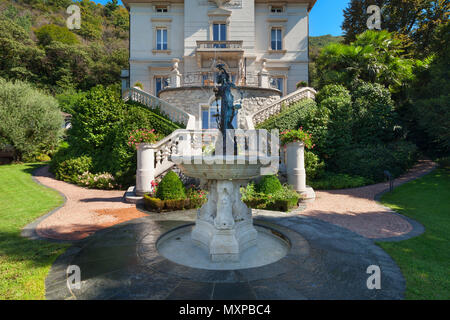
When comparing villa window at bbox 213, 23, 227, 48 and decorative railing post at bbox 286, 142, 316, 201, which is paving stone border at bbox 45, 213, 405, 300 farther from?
villa window at bbox 213, 23, 227, 48

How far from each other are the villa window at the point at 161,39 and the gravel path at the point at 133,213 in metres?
17.0

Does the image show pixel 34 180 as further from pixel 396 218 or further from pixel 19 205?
pixel 396 218

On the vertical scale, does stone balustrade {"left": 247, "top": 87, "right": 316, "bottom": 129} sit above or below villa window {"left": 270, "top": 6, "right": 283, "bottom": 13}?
below

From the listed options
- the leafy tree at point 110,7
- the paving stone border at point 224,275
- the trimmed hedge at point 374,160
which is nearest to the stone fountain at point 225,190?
the paving stone border at point 224,275

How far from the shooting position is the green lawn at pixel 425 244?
377cm

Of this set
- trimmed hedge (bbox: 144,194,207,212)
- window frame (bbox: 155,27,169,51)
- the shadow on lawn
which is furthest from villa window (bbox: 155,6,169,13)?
the shadow on lawn

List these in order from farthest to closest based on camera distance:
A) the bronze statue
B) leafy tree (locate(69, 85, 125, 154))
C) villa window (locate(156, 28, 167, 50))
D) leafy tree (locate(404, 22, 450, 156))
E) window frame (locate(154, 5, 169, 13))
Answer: villa window (locate(156, 28, 167, 50))
window frame (locate(154, 5, 169, 13))
leafy tree (locate(69, 85, 125, 154))
leafy tree (locate(404, 22, 450, 156))
the bronze statue

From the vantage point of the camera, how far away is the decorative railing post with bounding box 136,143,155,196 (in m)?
10.0

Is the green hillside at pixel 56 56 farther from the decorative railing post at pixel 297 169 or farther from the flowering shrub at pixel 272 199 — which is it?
the flowering shrub at pixel 272 199

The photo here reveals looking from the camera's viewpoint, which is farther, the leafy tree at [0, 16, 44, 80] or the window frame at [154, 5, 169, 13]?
the leafy tree at [0, 16, 44, 80]

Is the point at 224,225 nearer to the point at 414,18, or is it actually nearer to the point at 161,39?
the point at 161,39

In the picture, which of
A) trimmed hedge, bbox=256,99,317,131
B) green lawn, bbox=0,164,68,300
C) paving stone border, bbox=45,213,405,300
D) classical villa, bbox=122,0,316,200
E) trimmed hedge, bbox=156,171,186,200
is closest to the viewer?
paving stone border, bbox=45,213,405,300

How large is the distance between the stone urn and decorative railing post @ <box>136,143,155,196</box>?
521cm
